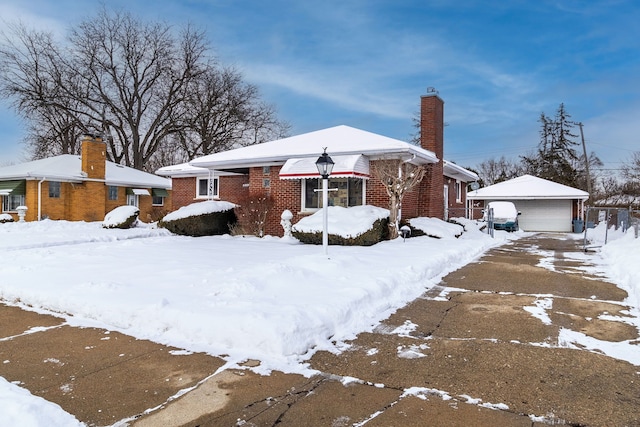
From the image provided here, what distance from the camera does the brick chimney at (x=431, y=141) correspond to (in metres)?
16.1

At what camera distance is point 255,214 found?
1545 centimetres

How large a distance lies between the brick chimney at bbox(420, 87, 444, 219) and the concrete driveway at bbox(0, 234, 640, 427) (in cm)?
→ 1060

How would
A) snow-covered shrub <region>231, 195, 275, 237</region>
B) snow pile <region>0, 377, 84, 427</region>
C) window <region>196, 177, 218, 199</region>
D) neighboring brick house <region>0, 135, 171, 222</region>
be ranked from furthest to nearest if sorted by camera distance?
1. neighboring brick house <region>0, 135, 171, 222</region>
2. window <region>196, 177, 218, 199</region>
3. snow-covered shrub <region>231, 195, 275, 237</region>
4. snow pile <region>0, 377, 84, 427</region>

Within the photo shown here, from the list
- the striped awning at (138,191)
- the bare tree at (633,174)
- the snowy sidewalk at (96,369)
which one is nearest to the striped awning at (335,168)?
the snowy sidewalk at (96,369)

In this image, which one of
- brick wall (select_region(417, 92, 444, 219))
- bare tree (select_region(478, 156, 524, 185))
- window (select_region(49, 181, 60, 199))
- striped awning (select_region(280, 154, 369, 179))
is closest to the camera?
striped awning (select_region(280, 154, 369, 179))

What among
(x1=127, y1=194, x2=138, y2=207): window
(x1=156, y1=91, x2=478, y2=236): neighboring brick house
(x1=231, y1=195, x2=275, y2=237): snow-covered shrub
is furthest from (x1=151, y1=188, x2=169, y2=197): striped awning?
(x1=231, y1=195, x2=275, y2=237): snow-covered shrub

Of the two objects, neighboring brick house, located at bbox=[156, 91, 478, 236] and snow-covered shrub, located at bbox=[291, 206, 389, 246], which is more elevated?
neighboring brick house, located at bbox=[156, 91, 478, 236]

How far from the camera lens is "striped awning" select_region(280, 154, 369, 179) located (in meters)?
13.1

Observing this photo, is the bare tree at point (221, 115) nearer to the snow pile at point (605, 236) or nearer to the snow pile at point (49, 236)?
the snow pile at point (49, 236)

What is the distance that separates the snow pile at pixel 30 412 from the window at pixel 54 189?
24.8 meters

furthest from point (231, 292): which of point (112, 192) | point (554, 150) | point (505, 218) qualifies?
point (554, 150)

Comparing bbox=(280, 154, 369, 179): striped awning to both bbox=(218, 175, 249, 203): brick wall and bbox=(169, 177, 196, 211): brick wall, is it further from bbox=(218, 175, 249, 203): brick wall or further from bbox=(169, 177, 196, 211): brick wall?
bbox=(169, 177, 196, 211): brick wall

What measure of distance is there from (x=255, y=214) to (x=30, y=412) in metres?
12.7

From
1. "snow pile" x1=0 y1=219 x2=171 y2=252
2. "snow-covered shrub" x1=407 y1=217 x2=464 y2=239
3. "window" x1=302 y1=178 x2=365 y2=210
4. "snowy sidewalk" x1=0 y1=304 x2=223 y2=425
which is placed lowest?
"snowy sidewalk" x1=0 y1=304 x2=223 y2=425
